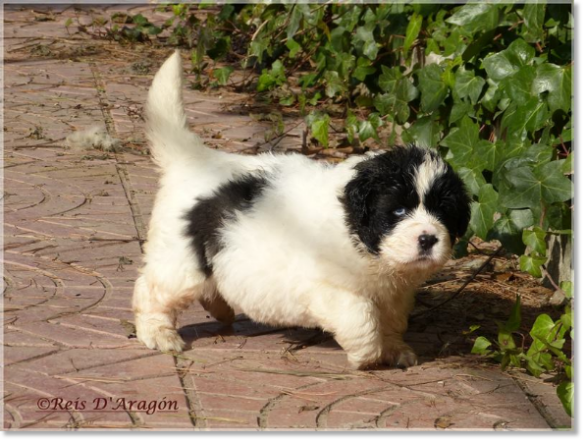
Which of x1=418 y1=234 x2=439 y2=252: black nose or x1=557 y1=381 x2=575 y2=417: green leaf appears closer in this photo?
x1=557 y1=381 x2=575 y2=417: green leaf

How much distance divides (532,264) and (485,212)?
0.36 m

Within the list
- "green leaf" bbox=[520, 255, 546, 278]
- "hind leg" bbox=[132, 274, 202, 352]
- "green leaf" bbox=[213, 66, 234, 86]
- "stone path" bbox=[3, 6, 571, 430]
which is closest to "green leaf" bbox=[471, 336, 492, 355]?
"stone path" bbox=[3, 6, 571, 430]

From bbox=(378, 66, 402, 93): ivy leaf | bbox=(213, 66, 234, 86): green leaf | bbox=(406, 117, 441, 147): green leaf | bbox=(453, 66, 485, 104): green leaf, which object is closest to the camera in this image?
bbox=(453, 66, 485, 104): green leaf

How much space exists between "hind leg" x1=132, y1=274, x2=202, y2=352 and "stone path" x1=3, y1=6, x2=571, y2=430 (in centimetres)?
7

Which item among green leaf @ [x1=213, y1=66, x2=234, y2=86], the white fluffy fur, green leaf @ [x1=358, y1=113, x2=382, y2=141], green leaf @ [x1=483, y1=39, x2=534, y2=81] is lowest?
the white fluffy fur

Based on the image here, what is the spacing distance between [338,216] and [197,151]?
2.69ft

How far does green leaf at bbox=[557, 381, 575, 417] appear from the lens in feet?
12.4

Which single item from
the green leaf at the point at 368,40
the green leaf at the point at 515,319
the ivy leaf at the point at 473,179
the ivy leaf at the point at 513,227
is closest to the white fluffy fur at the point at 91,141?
the green leaf at the point at 368,40

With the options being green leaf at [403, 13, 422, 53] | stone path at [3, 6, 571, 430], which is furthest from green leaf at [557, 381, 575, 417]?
green leaf at [403, 13, 422, 53]

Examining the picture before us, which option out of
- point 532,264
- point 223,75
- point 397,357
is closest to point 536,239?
point 532,264

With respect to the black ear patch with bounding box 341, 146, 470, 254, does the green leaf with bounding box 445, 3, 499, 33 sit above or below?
above

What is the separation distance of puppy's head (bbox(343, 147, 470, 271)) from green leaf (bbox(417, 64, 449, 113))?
1.47 metres

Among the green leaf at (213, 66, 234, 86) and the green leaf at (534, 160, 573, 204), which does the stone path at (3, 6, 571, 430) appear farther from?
the green leaf at (213, 66, 234, 86)

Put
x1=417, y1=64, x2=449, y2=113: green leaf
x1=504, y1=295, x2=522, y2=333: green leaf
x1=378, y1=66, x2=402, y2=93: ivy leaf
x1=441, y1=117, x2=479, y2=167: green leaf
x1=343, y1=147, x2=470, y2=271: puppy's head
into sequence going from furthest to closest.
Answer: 1. x1=378, y1=66, x2=402, y2=93: ivy leaf
2. x1=417, y1=64, x2=449, y2=113: green leaf
3. x1=441, y1=117, x2=479, y2=167: green leaf
4. x1=504, y1=295, x2=522, y2=333: green leaf
5. x1=343, y1=147, x2=470, y2=271: puppy's head
